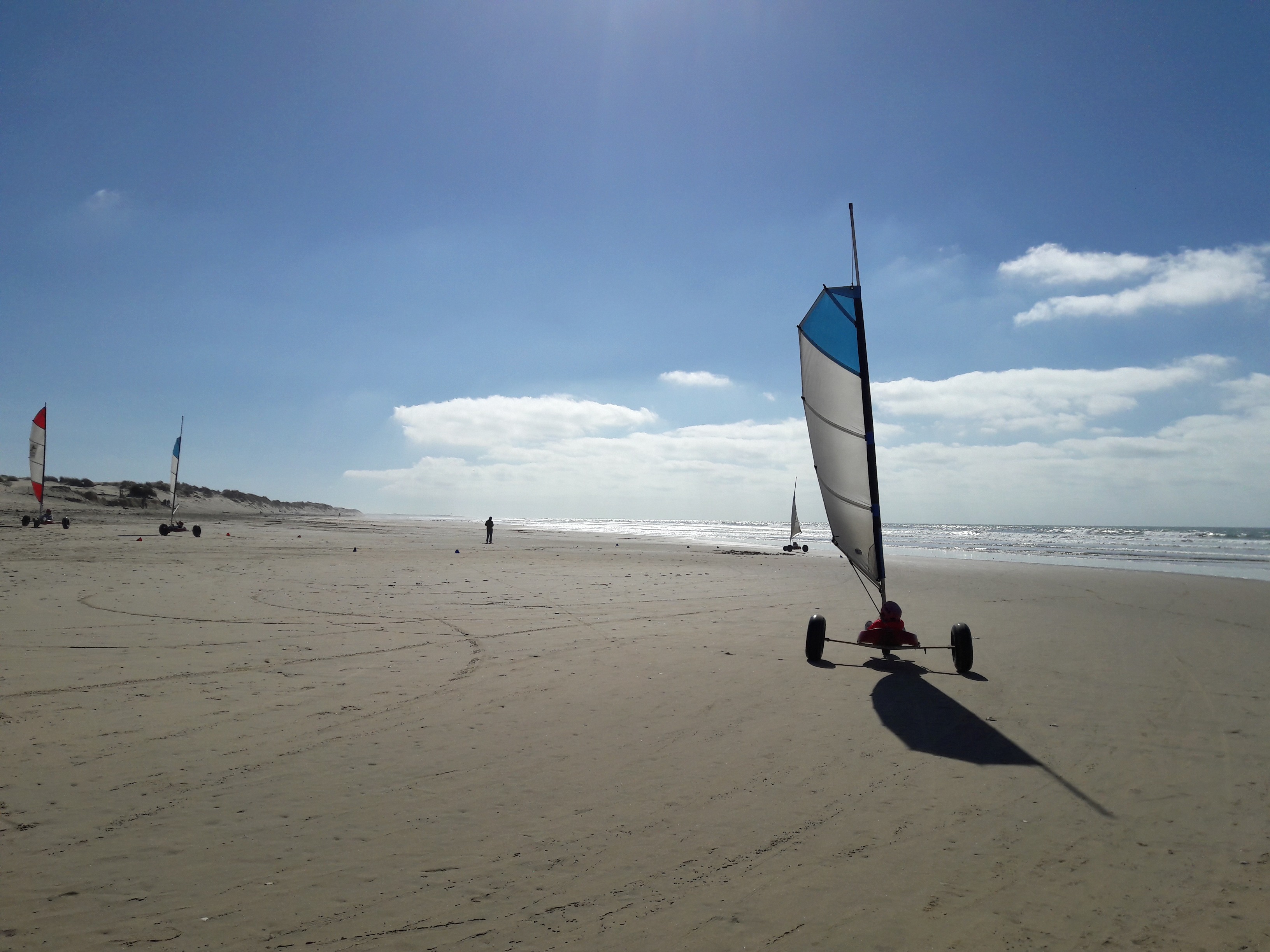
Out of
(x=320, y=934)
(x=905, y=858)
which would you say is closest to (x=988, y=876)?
(x=905, y=858)

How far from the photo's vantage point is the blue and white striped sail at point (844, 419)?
921cm

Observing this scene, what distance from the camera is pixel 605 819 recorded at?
4.39 meters

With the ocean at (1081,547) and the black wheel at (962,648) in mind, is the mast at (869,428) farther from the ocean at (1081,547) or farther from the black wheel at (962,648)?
the ocean at (1081,547)

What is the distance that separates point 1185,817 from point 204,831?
6.42 meters

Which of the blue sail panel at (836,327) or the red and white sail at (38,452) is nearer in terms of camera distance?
the blue sail panel at (836,327)

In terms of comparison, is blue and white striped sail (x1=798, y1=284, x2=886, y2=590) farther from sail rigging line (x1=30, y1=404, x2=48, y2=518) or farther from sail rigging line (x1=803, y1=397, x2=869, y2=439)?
sail rigging line (x1=30, y1=404, x2=48, y2=518)

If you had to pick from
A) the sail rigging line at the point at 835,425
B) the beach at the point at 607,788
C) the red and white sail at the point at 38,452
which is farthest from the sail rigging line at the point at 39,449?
the sail rigging line at the point at 835,425

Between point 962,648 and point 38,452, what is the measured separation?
3616 cm

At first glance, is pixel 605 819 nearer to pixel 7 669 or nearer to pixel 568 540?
pixel 7 669

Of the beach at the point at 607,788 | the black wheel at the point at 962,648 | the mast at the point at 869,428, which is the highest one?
the mast at the point at 869,428

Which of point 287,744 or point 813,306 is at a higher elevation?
point 813,306

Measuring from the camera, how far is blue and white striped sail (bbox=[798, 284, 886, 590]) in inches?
363

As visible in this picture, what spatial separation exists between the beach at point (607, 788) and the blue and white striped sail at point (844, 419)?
6.06 feet

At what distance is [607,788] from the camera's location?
491cm
